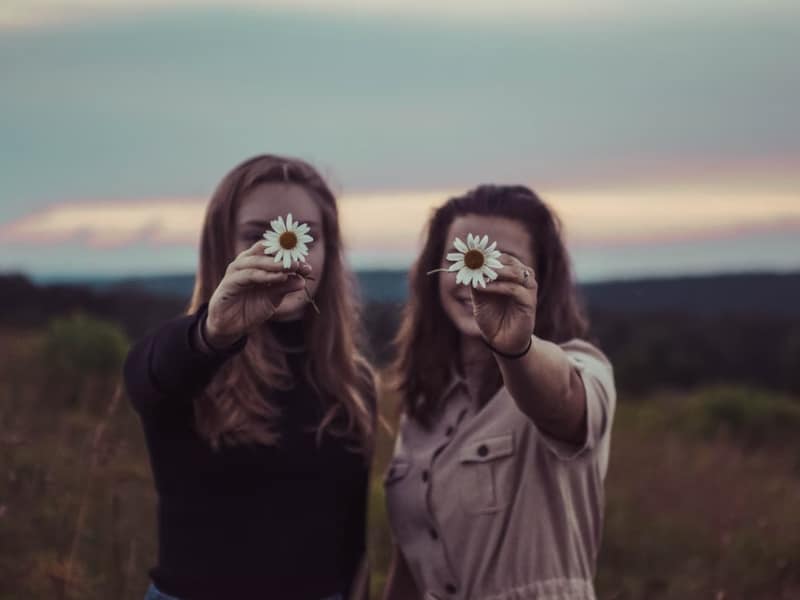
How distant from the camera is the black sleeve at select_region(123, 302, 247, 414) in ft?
7.77

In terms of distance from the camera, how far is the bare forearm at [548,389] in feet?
7.50

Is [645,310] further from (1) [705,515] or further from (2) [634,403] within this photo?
(1) [705,515]

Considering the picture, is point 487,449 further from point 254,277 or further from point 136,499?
point 136,499

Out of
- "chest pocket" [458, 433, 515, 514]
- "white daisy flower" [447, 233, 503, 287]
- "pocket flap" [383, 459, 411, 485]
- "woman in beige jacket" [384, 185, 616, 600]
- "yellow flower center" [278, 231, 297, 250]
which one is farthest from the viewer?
"pocket flap" [383, 459, 411, 485]

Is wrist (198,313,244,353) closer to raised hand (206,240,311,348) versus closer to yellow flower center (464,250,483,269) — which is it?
raised hand (206,240,311,348)

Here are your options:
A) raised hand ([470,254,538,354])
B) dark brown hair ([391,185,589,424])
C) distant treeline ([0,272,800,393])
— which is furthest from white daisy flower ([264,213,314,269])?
distant treeline ([0,272,800,393])

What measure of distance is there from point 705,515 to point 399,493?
14.0ft

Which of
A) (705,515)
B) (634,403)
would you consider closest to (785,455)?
(705,515)

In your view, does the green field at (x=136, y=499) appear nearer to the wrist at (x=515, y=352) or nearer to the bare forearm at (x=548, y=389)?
the bare forearm at (x=548, y=389)

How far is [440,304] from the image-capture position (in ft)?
9.72

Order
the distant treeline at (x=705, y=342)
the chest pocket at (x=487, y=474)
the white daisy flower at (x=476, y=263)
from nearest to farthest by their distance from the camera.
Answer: the white daisy flower at (x=476, y=263) → the chest pocket at (x=487, y=474) → the distant treeline at (x=705, y=342)

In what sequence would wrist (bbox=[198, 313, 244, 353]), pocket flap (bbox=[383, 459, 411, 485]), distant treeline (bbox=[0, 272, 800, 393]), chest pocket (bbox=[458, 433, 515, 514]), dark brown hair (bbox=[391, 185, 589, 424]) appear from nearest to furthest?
wrist (bbox=[198, 313, 244, 353]), chest pocket (bbox=[458, 433, 515, 514]), dark brown hair (bbox=[391, 185, 589, 424]), pocket flap (bbox=[383, 459, 411, 485]), distant treeline (bbox=[0, 272, 800, 393])

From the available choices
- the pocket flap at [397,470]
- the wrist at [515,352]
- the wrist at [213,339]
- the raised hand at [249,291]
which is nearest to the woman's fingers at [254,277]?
the raised hand at [249,291]

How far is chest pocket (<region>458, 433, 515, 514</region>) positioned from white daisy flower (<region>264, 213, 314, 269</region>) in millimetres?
703
